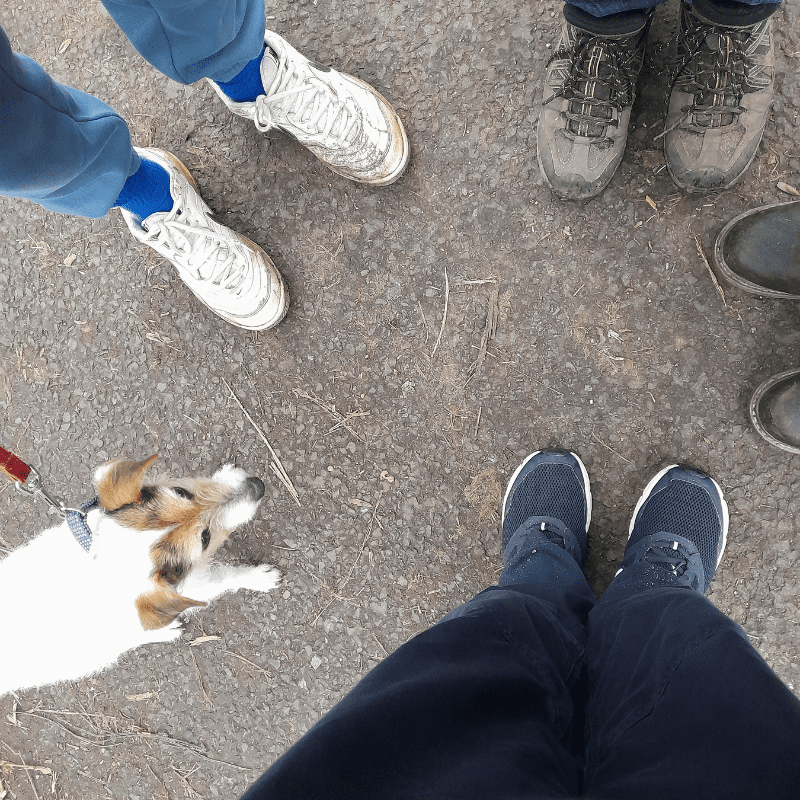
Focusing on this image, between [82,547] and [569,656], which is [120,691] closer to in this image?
[82,547]

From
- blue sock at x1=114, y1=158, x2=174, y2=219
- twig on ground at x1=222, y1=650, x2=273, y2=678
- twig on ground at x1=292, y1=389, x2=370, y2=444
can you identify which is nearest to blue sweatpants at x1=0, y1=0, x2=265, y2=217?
blue sock at x1=114, y1=158, x2=174, y2=219

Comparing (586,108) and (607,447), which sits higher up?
(586,108)

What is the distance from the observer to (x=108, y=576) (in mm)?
1623

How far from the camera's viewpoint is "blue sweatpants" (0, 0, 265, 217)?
4.00ft

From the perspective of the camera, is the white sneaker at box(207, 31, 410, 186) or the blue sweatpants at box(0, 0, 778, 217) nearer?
the blue sweatpants at box(0, 0, 778, 217)

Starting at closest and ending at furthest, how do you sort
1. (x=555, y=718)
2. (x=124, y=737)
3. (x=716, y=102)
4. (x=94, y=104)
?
(x=555, y=718), (x=94, y=104), (x=716, y=102), (x=124, y=737)

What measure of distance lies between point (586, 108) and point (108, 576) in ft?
6.96

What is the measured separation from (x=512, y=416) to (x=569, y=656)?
0.91m

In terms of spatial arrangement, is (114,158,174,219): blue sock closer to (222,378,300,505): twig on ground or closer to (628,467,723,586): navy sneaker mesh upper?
(222,378,300,505): twig on ground

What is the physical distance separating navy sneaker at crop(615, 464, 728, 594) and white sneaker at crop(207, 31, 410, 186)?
5.00ft

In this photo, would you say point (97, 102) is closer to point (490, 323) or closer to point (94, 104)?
point (94, 104)

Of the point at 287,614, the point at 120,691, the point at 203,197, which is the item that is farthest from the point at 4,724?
the point at 203,197

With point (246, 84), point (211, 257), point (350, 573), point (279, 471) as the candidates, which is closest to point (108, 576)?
point (279, 471)

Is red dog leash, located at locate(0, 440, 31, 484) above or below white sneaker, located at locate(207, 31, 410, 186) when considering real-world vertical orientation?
below
